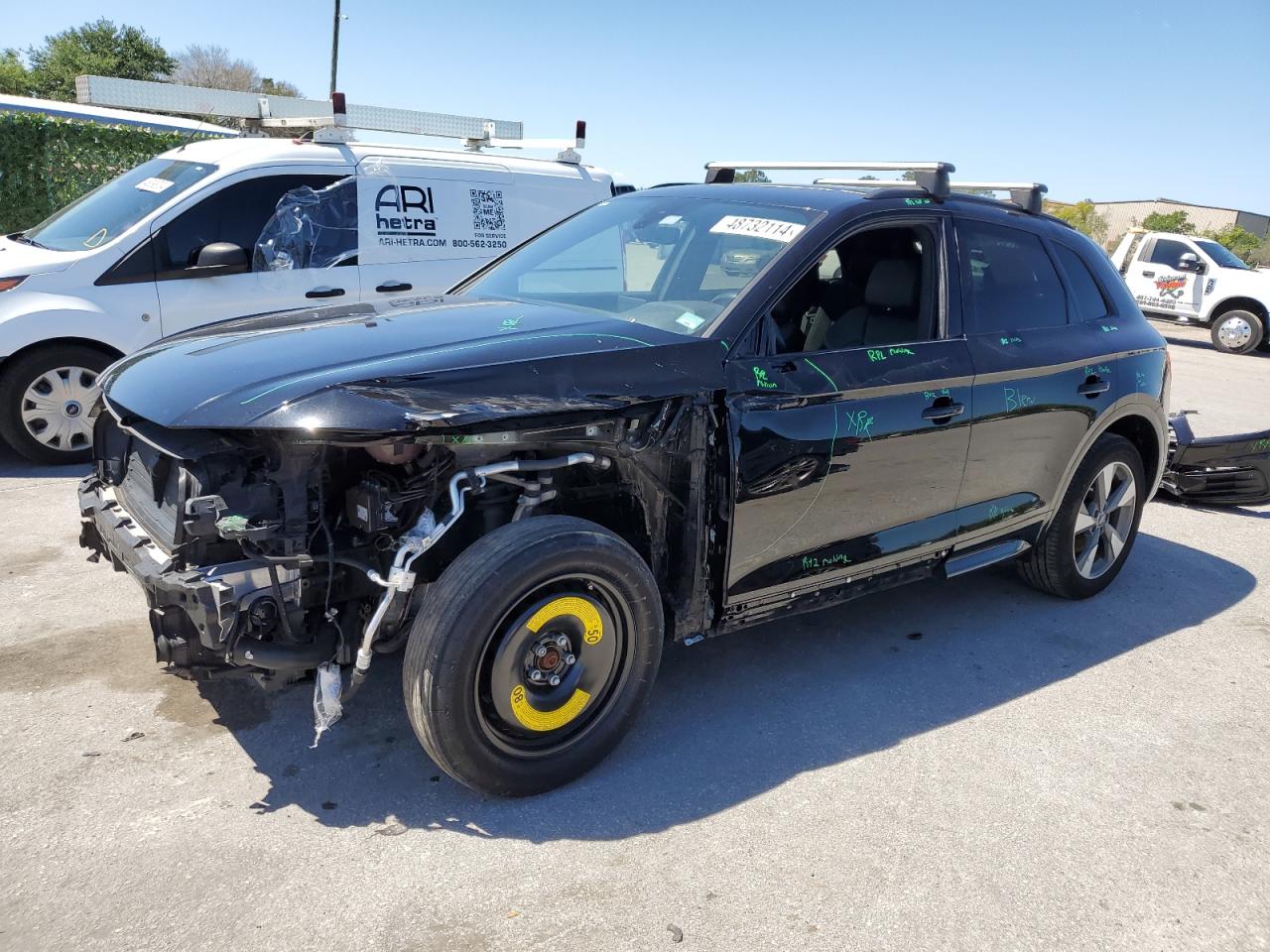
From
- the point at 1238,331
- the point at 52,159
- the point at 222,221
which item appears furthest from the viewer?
the point at 1238,331

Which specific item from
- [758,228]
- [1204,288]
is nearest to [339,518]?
[758,228]

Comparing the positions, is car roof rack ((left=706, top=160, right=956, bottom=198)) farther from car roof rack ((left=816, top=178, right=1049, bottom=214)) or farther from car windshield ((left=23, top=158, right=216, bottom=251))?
car windshield ((left=23, top=158, right=216, bottom=251))

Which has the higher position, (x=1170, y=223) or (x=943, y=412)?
(x=1170, y=223)

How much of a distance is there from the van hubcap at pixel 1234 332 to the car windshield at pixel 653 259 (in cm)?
1600

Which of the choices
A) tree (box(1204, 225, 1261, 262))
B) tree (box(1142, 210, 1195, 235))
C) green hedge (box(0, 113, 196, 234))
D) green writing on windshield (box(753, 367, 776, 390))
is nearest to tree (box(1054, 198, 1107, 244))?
tree (box(1142, 210, 1195, 235))

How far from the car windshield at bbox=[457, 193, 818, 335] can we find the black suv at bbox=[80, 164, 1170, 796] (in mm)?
16

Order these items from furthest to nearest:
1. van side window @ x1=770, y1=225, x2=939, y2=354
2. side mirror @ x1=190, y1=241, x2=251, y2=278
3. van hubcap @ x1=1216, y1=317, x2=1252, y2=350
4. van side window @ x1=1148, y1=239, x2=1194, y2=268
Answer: van side window @ x1=1148, y1=239, x2=1194, y2=268 → van hubcap @ x1=1216, y1=317, x2=1252, y2=350 → side mirror @ x1=190, y1=241, x2=251, y2=278 → van side window @ x1=770, y1=225, x2=939, y2=354

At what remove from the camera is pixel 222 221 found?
21.1 feet

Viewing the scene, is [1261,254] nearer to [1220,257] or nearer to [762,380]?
[1220,257]

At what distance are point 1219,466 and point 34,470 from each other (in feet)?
25.8

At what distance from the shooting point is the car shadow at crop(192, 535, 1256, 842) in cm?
297

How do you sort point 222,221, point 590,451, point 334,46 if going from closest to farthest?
point 590,451
point 222,221
point 334,46

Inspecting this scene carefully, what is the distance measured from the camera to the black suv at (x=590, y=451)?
273 cm

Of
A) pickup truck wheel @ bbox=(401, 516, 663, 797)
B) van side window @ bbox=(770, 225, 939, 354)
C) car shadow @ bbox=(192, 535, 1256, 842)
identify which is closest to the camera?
pickup truck wheel @ bbox=(401, 516, 663, 797)
